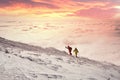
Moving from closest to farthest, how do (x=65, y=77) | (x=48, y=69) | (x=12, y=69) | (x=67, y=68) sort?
1. (x=12, y=69)
2. (x=65, y=77)
3. (x=48, y=69)
4. (x=67, y=68)

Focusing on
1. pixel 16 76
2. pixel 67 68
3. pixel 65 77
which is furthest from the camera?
pixel 67 68

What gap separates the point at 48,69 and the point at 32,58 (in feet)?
10.1

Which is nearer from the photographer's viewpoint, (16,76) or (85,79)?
(16,76)

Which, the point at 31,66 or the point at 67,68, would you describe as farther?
the point at 67,68

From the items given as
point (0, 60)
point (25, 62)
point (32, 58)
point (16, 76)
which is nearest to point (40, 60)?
point (32, 58)

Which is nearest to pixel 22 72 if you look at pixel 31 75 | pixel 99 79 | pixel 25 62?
pixel 31 75

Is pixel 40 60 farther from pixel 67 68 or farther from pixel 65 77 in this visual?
pixel 65 77

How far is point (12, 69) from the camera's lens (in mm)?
14359

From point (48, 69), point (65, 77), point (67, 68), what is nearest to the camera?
point (65, 77)

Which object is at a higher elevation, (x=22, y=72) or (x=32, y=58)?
(x=32, y=58)

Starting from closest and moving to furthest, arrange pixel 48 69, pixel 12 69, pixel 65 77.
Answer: pixel 12 69 → pixel 65 77 → pixel 48 69

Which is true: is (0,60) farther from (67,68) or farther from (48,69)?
(67,68)

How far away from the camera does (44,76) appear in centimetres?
1452

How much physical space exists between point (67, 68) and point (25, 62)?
13.3 ft
